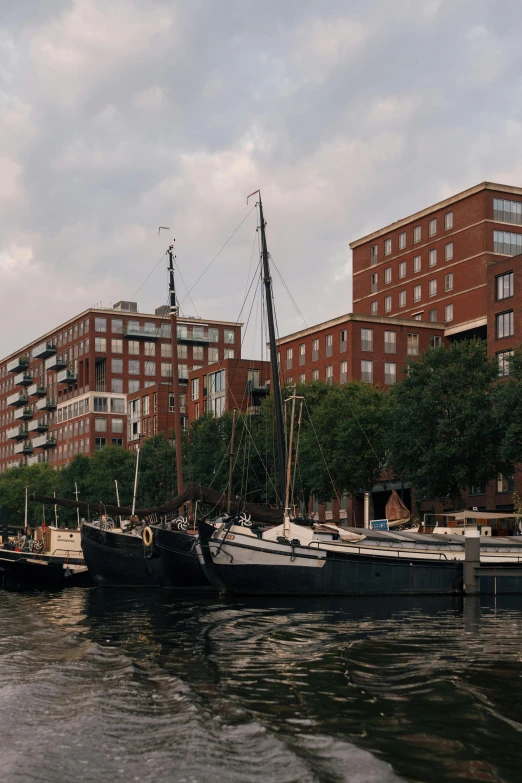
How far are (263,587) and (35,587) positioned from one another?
→ 2273cm

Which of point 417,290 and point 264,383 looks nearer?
point 417,290

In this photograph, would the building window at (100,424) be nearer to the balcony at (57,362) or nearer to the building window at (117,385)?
the building window at (117,385)

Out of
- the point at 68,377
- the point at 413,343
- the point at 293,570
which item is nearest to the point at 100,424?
the point at 68,377

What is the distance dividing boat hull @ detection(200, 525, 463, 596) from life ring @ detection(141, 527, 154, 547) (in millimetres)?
7203

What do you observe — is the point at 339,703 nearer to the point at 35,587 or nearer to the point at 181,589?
the point at 181,589

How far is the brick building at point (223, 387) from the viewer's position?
13338cm

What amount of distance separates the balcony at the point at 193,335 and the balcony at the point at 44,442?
105ft

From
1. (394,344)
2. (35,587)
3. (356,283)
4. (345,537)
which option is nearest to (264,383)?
(356,283)

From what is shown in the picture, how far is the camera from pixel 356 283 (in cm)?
13250

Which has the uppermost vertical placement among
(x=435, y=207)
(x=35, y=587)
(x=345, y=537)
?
(x=435, y=207)

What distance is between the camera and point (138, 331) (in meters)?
182

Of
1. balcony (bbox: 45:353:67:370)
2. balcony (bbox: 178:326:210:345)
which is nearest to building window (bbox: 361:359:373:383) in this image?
balcony (bbox: 178:326:210:345)

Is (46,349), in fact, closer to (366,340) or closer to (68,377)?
(68,377)

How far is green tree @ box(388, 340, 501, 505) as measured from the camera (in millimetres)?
66812
